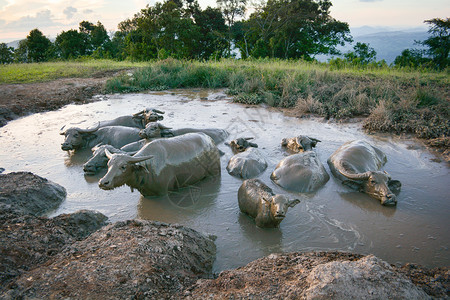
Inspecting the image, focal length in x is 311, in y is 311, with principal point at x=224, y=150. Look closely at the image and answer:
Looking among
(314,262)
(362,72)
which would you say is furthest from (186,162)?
(362,72)

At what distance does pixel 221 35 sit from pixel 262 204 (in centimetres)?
2966

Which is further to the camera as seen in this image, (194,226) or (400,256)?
(194,226)

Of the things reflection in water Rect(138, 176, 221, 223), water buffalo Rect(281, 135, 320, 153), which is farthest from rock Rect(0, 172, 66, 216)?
water buffalo Rect(281, 135, 320, 153)

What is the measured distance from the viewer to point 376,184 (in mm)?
5609

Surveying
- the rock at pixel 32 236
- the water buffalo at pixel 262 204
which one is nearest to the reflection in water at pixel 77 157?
the rock at pixel 32 236

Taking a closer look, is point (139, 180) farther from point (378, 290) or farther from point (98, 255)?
point (378, 290)

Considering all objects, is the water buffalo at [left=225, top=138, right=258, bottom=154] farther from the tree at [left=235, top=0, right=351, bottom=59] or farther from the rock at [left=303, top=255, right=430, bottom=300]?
the tree at [left=235, top=0, right=351, bottom=59]

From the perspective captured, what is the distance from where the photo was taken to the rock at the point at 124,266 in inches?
112

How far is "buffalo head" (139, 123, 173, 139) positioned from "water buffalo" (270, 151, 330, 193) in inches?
103

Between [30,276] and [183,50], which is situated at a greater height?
[183,50]

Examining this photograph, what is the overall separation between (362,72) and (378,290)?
14.2 m

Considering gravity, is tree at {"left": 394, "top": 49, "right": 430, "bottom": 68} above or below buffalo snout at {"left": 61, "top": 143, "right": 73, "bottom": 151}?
above

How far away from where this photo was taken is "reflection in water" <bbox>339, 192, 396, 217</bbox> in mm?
5297

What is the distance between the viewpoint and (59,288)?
2.84 metres
